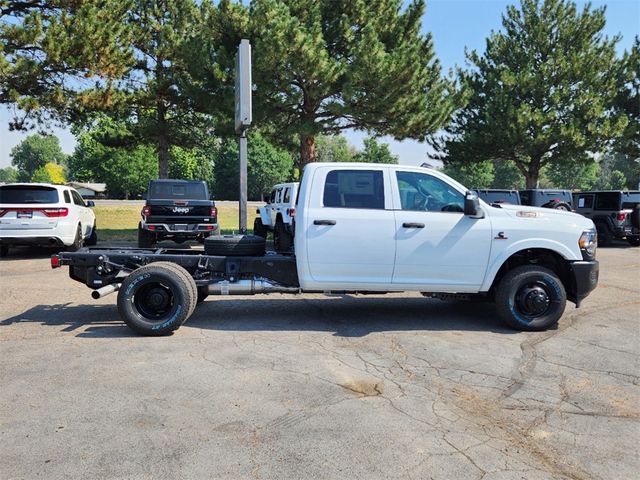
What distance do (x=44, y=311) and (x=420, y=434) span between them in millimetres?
5708

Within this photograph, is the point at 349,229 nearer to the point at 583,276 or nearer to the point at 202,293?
the point at 202,293

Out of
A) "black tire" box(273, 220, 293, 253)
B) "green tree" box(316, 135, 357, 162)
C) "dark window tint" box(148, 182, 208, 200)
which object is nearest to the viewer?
"black tire" box(273, 220, 293, 253)

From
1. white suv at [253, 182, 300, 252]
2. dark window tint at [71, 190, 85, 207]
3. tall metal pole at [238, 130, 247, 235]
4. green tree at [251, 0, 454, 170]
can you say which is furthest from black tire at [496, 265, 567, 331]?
green tree at [251, 0, 454, 170]

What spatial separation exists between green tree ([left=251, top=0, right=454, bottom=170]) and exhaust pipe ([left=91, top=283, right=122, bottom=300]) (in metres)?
11.3

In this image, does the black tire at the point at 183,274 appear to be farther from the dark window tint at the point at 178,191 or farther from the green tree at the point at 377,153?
the green tree at the point at 377,153

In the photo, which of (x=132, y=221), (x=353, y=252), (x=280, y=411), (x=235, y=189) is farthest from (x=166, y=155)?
(x=235, y=189)

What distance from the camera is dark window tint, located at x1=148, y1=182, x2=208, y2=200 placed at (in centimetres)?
1434

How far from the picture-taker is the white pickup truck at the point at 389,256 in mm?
6094

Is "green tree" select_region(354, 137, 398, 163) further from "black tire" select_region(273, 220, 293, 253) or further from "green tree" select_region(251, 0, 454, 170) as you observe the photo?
"black tire" select_region(273, 220, 293, 253)

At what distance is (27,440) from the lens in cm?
347

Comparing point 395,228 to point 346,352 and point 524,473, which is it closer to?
point 346,352

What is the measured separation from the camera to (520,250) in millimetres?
6324

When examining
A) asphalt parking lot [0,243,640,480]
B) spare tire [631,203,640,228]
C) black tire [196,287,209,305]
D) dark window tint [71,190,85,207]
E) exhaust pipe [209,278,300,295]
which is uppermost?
dark window tint [71,190,85,207]

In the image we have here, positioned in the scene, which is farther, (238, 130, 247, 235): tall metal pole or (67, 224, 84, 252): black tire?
(67, 224, 84, 252): black tire
